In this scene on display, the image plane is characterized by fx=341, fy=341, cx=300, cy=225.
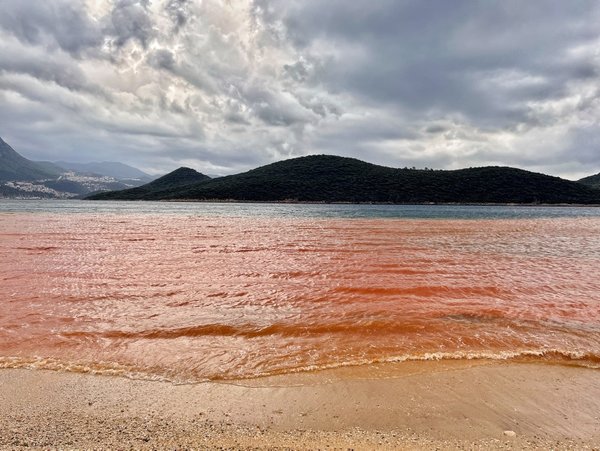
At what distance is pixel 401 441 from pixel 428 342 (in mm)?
3465

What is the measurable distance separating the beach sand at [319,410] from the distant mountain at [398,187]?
140 metres

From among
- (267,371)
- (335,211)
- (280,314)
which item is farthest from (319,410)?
(335,211)

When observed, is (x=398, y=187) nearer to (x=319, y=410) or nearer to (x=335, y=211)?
(x=335, y=211)

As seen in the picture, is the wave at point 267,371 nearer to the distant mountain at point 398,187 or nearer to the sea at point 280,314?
the sea at point 280,314

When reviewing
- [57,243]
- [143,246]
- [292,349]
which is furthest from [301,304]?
[57,243]

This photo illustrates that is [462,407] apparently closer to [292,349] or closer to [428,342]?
[428,342]

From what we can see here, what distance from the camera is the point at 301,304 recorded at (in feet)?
31.4

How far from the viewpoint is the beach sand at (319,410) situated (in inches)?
156

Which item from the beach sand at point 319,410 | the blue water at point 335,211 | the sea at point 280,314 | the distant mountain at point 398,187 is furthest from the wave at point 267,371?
the distant mountain at point 398,187

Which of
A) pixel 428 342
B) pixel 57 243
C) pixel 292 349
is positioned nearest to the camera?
pixel 292 349

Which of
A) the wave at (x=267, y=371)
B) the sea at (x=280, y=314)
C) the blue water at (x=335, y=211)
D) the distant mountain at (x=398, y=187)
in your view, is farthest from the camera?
the distant mountain at (x=398, y=187)

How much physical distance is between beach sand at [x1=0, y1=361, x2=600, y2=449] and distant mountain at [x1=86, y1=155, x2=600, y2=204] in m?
140

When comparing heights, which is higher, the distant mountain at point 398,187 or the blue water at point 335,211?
the distant mountain at point 398,187

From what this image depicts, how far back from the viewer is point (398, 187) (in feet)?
490
